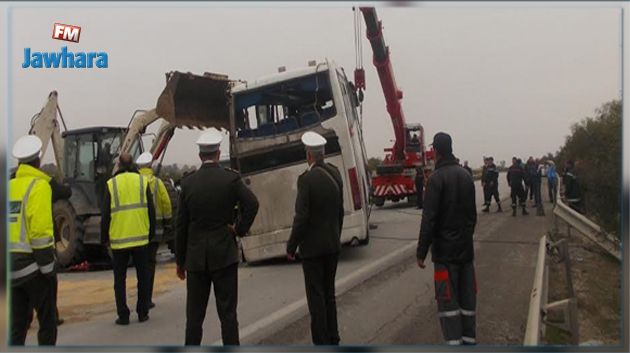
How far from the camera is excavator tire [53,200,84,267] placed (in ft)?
15.8

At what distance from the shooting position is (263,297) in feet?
13.3

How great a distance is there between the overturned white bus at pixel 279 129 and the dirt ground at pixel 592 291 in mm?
1798

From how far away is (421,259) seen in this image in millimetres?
3379

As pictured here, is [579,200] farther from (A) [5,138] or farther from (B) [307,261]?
(A) [5,138]

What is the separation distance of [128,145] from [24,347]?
1.67 m

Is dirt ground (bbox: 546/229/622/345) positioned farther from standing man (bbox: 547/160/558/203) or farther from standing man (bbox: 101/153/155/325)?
standing man (bbox: 101/153/155/325)

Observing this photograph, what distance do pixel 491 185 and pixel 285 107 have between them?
5.20 feet

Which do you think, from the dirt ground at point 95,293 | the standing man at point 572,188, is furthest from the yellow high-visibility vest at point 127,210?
the standing man at point 572,188

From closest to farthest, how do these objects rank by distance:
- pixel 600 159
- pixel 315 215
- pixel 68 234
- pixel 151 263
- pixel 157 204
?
pixel 600 159 < pixel 315 215 < pixel 151 263 < pixel 157 204 < pixel 68 234

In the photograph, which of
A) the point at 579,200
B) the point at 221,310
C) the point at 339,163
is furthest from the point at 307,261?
the point at 579,200

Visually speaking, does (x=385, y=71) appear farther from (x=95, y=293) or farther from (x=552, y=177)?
(x=95, y=293)

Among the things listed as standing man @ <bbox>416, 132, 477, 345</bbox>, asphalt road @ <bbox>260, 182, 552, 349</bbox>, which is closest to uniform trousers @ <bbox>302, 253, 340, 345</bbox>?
asphalt road @ <bbox>260, 182, 552, 349</bbox>

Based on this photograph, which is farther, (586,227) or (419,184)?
(419,184)

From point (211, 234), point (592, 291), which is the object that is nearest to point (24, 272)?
point (211, 234)
